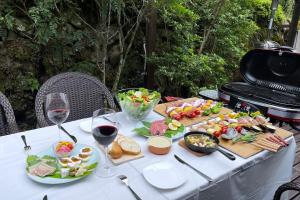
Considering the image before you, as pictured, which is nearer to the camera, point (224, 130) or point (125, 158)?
point (125, 158)

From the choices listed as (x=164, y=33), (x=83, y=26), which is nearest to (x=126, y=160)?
(x=83, y=26)

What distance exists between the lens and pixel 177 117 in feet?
4.91

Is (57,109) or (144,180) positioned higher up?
(57,109)

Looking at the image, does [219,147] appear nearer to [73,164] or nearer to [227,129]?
[227,129]

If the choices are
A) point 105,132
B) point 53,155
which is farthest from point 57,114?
point 105,132

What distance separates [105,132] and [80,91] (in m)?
0.95

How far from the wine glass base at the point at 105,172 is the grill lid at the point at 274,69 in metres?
1.90

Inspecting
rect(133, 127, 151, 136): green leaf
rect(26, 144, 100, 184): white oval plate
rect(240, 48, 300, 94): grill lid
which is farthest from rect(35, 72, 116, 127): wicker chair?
→ rect(240, 48, 300, 94): grill lid

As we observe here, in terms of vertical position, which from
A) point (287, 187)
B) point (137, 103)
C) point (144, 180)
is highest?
point (137, 103)

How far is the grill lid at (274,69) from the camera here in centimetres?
222

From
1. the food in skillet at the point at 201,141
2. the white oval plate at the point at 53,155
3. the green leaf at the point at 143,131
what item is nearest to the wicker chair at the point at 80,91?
the green leaf at the point at 143,131

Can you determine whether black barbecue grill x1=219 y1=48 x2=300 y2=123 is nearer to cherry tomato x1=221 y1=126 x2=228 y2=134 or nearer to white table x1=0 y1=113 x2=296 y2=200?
white table x1=0 y1=113 x2=296 y2=200

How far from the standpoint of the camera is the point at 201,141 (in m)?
1.19

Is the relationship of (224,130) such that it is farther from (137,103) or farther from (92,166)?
(92,166)
